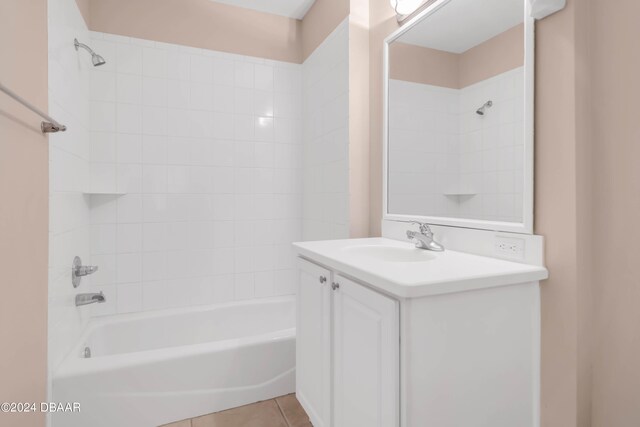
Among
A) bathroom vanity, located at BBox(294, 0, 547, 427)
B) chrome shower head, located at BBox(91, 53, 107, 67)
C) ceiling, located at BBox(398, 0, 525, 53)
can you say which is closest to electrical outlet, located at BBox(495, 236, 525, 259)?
bathroom vanity, located at BBox(294, 0, 547, 427)

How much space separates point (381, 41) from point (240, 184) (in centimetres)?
138

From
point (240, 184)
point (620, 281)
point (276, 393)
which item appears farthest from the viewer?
point (240, 184)

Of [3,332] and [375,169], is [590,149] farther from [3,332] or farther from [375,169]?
[3,332]

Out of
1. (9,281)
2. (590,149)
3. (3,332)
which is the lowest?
(3,332)

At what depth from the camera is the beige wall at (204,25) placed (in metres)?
2.16

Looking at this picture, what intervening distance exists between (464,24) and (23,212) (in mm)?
1881

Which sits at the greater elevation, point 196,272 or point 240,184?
point 240,184

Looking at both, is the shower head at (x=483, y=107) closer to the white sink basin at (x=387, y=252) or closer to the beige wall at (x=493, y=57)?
the beige wall at (x=493, y=57)

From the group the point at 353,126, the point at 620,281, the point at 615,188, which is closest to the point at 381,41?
the point at 353,126

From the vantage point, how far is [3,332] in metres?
1.06

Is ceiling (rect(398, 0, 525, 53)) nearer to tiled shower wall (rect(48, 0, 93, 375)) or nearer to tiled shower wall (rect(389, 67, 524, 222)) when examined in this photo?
tiled shower wall (rect(389, 67, 524, 222))

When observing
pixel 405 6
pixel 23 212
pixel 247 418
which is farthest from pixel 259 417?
pixel 405 6

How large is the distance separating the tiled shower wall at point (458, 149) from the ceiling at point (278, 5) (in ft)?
3.87

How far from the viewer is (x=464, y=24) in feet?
4.56
